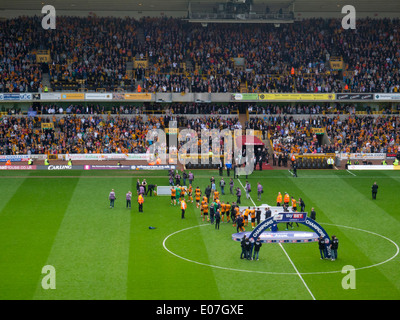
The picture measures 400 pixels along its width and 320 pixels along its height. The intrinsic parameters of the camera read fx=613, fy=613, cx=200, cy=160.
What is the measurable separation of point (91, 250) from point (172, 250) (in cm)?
387

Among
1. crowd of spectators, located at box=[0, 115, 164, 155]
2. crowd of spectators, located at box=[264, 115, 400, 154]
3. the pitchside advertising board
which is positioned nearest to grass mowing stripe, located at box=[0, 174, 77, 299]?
crowd of spectators, located at box=[0, 115, 164, 155]

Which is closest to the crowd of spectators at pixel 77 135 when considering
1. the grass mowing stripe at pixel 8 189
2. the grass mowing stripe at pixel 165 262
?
the grass mowing stripe at pixel 8 189

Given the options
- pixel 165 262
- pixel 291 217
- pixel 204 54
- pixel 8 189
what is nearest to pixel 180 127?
pixel 204 54

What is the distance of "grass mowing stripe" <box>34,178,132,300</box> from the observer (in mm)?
24125

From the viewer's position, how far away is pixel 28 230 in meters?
32.6

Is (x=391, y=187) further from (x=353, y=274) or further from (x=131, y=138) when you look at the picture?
(x=131, y=138)

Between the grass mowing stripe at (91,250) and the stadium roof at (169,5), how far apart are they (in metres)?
29.1

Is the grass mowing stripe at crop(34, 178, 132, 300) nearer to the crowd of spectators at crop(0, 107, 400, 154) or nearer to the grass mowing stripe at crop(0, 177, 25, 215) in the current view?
the grass mowing stripe at crop(0, 177, 25, 215)

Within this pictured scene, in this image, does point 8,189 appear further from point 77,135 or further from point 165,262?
point 165,262

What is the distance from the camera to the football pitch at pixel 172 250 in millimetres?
24281

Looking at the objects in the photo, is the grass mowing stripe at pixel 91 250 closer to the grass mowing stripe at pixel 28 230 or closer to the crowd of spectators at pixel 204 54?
the grass mowing stripe at pixel 28 230

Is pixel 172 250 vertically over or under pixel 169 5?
under

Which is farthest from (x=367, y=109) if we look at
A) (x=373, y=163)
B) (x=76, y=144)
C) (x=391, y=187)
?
(x=76, y=144)

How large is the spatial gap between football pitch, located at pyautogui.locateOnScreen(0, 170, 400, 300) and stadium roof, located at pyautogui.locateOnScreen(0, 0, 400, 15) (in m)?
26.5
